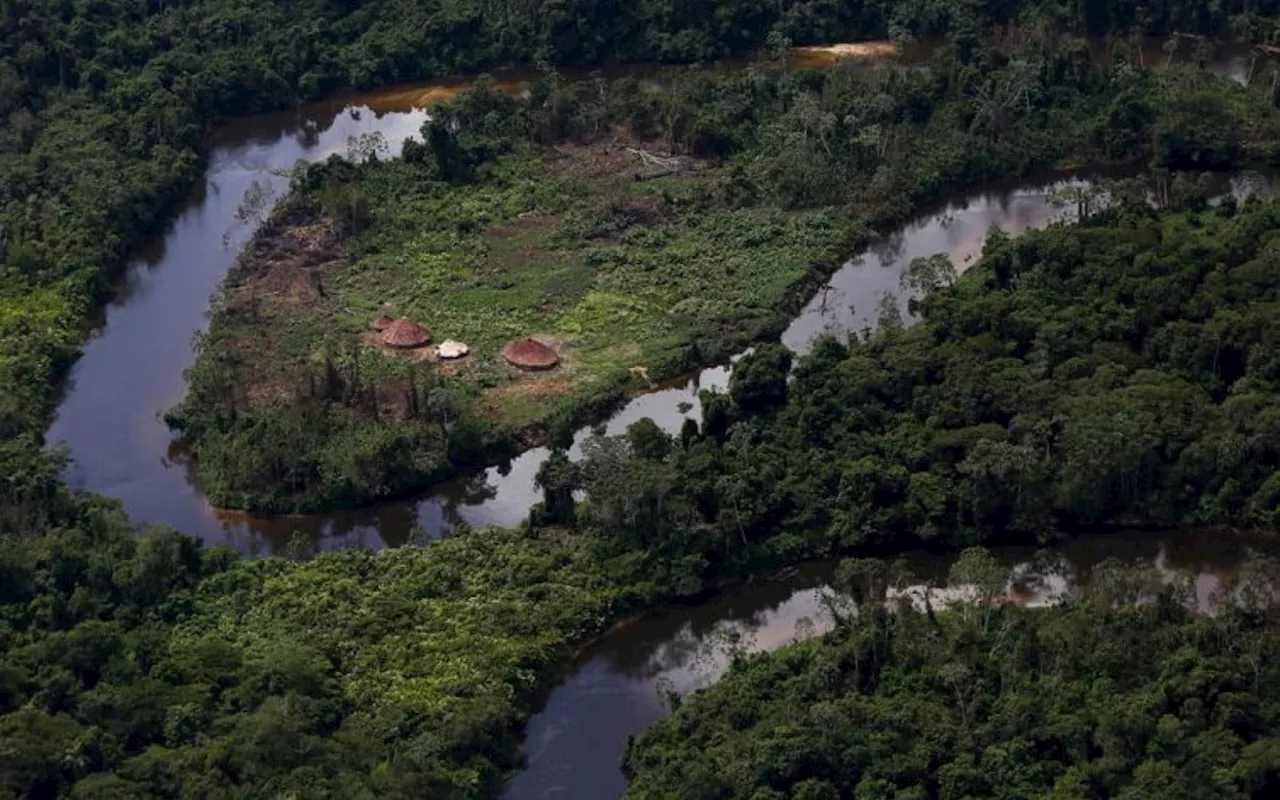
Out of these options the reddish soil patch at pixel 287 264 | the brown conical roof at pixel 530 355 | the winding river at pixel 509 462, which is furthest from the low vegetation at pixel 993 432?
the reddish soil patch at pixel 287 264

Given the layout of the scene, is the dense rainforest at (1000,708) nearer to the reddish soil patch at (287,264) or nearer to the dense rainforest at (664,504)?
the dense rainforest at (664,504)

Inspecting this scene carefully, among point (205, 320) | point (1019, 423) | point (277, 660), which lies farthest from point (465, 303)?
point (277, 660)

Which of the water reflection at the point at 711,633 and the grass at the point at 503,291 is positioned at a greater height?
the grass at the point at 503,291

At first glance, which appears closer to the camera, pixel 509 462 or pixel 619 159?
pixel 509 462

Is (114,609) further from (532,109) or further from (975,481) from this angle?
(532,109)

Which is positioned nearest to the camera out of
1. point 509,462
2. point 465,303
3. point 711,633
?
point 711,633

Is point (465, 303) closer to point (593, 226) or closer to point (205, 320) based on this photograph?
point (593, 226)
